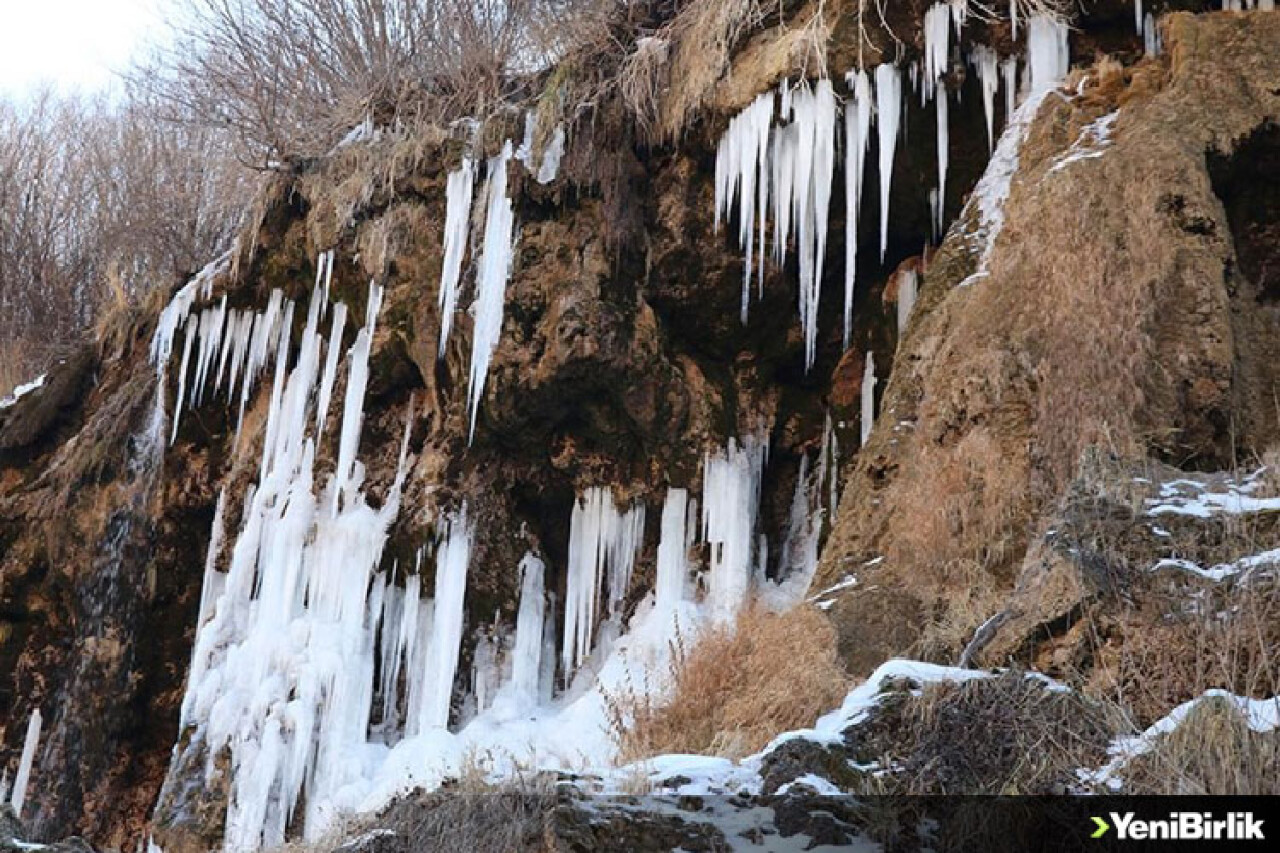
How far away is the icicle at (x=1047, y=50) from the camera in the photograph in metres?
→ 8.86

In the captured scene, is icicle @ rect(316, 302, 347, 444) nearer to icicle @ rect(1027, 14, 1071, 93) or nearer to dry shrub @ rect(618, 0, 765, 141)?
dry shrub @ rect(618, 0, 765, 141)

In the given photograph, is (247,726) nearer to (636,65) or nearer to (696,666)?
(696,666)

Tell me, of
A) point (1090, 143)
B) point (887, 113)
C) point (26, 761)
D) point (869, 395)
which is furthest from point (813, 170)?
point (26, 761)

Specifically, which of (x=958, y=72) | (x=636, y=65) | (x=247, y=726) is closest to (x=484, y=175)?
(x=636, y=65)

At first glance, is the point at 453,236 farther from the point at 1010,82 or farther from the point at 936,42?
the point at 1010,82

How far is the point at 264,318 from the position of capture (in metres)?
12.8

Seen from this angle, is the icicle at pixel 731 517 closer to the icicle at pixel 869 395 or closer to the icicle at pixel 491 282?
the icicle at pixel 869 395

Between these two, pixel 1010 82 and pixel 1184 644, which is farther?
pixel 1010 82

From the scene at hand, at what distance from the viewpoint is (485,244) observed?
11.0 m

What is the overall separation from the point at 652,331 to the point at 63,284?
515 inches

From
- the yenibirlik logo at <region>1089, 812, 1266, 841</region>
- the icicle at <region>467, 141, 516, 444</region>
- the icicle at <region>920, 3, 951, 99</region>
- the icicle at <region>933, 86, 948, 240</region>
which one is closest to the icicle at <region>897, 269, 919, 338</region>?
the icicle at <region>933, 86, 948, 240</region>

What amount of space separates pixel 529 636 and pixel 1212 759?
293 inches

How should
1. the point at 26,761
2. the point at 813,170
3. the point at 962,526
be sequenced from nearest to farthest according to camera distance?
the point at 962,526, the point at 813,170, the point at 26,761

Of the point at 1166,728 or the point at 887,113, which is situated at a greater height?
the point at 887,113
